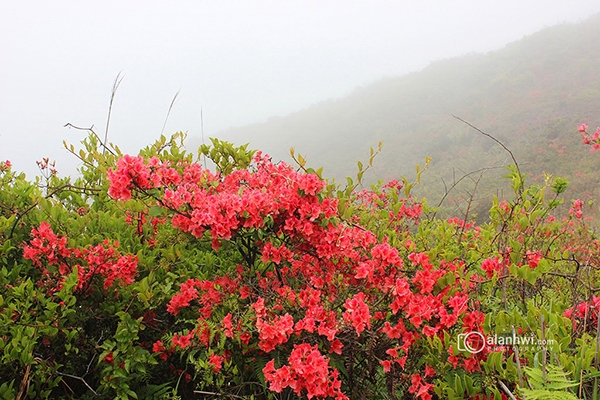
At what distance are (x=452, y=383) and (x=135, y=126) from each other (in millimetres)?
48907

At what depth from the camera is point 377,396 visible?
169 centimetres

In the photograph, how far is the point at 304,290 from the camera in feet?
5.54

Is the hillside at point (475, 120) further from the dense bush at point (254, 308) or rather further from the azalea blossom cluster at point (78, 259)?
the azalea blossom cluster at point (78, 259)

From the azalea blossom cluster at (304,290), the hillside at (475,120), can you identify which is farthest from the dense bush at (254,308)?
the hillside at (475,120)

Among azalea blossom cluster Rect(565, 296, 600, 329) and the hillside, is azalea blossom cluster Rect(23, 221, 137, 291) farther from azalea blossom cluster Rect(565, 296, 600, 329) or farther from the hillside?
the hillside

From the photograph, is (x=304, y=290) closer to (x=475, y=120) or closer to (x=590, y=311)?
(x=590, y=311)

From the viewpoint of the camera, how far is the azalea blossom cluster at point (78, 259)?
5.59 feet

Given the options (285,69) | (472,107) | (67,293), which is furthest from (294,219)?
(285,69)

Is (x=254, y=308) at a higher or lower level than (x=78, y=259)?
lower

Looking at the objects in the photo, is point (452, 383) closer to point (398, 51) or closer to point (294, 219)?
point (294, 219)

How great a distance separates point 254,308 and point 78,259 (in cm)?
92

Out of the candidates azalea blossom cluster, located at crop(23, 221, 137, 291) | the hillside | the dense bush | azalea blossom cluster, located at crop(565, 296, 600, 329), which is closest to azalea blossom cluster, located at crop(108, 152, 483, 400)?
the dense bush

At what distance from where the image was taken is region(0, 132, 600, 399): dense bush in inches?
56.2

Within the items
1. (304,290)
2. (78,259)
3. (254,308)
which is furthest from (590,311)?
(78,259)
